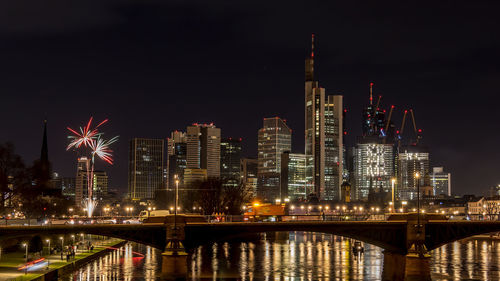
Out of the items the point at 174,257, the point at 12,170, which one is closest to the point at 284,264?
the point at 174,257

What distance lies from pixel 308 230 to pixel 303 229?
976mm

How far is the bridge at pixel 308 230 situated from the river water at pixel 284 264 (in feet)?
16.9

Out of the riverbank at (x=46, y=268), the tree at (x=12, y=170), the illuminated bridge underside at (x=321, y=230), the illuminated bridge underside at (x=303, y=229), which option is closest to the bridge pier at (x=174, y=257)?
the illuminated bridge underside at (x=303, y=229)

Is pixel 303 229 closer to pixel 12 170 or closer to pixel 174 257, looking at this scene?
pixel 174 257

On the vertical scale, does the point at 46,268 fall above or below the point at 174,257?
below

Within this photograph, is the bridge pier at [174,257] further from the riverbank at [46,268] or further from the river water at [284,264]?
the riverbank at [46,268]

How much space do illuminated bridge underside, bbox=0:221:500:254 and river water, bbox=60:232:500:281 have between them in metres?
5.30

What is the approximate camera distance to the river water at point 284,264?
83.7 metres

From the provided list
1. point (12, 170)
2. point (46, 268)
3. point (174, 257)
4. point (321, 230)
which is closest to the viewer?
point (174, 257)

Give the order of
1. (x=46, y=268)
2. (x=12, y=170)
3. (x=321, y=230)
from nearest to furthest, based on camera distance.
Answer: (x=321, y=230), (x=46, y=268), (x=12, y=170)

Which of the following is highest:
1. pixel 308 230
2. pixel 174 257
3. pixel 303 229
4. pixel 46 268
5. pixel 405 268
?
pixel 303 229

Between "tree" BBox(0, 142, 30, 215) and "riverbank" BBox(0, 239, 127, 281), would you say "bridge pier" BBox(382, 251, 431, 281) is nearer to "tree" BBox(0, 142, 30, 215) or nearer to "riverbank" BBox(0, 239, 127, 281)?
"riverbank" BBox(0, 239, 127, 281)

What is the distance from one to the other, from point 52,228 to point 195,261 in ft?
109

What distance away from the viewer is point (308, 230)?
3150 inches
